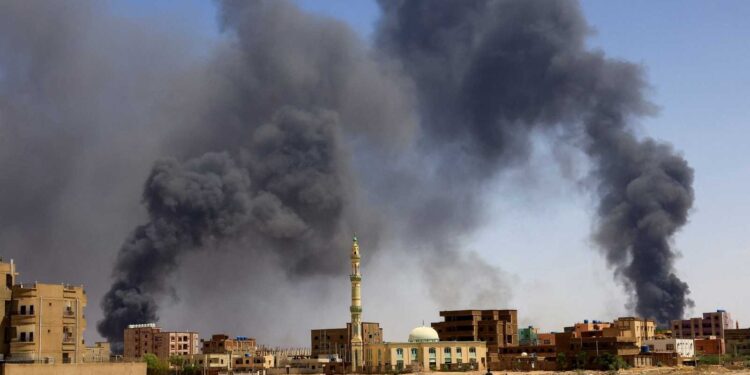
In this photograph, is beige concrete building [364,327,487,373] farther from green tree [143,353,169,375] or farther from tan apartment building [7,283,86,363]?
tan apartment building [7,283,86,363]

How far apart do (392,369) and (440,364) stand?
874 cm

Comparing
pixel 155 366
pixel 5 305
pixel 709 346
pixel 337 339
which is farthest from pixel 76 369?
pixel 709 346

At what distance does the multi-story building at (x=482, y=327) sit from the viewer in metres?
170

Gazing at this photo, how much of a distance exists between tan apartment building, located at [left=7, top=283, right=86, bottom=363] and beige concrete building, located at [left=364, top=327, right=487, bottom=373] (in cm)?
8155

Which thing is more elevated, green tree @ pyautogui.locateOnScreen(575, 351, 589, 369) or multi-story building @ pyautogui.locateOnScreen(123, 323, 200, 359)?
multi-story building @ pyautogui.locateOnScreen(123, 323, 200, 359)

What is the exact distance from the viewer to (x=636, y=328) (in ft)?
550

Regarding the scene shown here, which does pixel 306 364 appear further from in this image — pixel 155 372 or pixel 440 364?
pixel 155 372

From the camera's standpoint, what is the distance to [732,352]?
617ft

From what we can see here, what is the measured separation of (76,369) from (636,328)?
388ft

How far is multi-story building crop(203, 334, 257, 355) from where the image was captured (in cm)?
17104

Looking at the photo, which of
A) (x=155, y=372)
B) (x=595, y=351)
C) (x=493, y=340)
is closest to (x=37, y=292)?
(x=155, y=372)

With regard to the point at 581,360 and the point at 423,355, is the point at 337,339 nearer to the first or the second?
the point at 423,355

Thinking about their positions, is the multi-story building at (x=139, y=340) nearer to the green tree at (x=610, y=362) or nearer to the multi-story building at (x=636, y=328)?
the green tree at (x=610, y=362)

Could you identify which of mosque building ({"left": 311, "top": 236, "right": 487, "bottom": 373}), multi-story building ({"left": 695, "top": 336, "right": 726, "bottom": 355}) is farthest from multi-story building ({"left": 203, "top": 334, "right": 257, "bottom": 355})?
multi-story building ({"left": 695, "top": 336, "right": 726, "bottom": 355})
